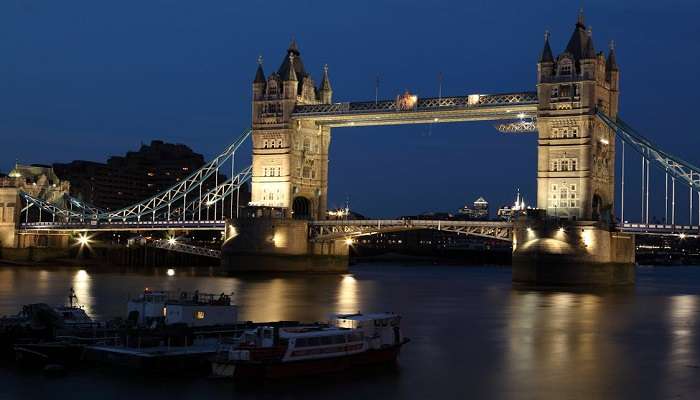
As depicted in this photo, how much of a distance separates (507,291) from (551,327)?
23.0m

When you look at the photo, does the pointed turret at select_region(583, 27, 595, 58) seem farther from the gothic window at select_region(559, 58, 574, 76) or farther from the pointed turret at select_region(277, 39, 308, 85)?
the pointed turret at select_region(277, 39, 308, 85)

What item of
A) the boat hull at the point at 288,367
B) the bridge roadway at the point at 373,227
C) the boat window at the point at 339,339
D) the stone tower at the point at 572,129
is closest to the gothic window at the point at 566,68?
the stone tower at the point at 572,129

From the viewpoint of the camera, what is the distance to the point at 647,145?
62000 millimetres

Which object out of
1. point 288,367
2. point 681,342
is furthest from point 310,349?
point 681,342

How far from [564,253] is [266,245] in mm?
21077

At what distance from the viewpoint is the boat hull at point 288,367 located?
86.1 ft

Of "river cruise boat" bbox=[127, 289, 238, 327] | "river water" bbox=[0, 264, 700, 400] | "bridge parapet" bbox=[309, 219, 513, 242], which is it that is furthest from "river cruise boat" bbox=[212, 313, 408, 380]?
"bridge parapet" bbox=[309, 219, 513, 242]

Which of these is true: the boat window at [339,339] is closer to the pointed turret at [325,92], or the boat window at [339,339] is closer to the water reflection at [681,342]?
the water reflection at [681,342]

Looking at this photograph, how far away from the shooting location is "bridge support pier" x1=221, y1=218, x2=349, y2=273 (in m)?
73.4

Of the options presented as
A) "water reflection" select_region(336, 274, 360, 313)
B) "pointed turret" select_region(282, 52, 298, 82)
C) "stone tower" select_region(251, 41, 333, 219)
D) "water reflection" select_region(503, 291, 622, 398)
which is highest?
"pointed turret" select_region(282, 52, 298, 82)

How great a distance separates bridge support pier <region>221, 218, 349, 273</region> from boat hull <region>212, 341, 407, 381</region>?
45.2m

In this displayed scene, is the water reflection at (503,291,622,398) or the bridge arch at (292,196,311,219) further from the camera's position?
the bridge arch at (292,196,311,219)

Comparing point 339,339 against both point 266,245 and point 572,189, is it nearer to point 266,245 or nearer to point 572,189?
point 572,189

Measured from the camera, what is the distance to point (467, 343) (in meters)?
35.1
